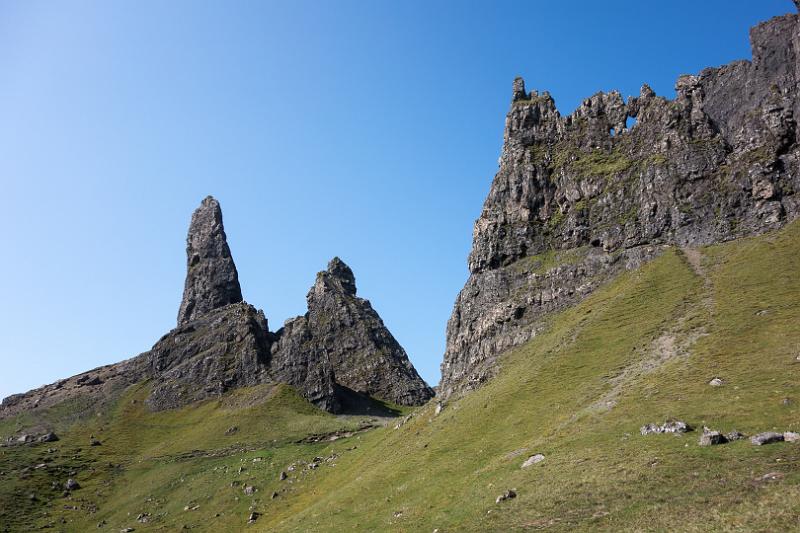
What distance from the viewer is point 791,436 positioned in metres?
38.0

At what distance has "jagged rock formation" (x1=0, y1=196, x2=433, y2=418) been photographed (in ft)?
537

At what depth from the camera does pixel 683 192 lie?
4491 inches

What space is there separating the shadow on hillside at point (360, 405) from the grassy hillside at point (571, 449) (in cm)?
2129

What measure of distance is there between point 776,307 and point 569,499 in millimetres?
46623

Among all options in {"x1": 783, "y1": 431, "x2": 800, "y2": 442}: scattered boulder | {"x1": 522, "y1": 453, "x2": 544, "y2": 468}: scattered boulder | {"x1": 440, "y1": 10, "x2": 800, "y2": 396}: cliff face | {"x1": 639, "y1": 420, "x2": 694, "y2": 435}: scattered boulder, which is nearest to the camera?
{"x1": 783, "y1": 431, "x2": 800, "y2": 442}: scattered boulder

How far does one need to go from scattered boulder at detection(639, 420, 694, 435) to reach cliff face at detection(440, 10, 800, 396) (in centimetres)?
5105

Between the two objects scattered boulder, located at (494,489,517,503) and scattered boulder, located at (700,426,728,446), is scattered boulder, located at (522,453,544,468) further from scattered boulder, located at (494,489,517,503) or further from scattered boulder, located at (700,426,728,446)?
scattered boulder, located at (700,426,728,446)

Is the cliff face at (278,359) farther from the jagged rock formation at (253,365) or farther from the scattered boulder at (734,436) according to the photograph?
the scattered boulder at (734,436)

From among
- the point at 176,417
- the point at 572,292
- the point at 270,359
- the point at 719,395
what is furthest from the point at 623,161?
the point at 176,417

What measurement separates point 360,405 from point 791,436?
133 metres

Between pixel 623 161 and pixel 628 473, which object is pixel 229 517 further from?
pixel 623 161

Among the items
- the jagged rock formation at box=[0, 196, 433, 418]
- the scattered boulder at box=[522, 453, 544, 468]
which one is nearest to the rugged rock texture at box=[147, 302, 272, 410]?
the jagged rock formation at box=[0, 196, 433, 418]

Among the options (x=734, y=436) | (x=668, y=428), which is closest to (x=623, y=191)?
(x=668, y=428)

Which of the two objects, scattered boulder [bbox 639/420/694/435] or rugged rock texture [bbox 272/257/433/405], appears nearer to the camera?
scattered boulder [bbox 639/420/694/435]
